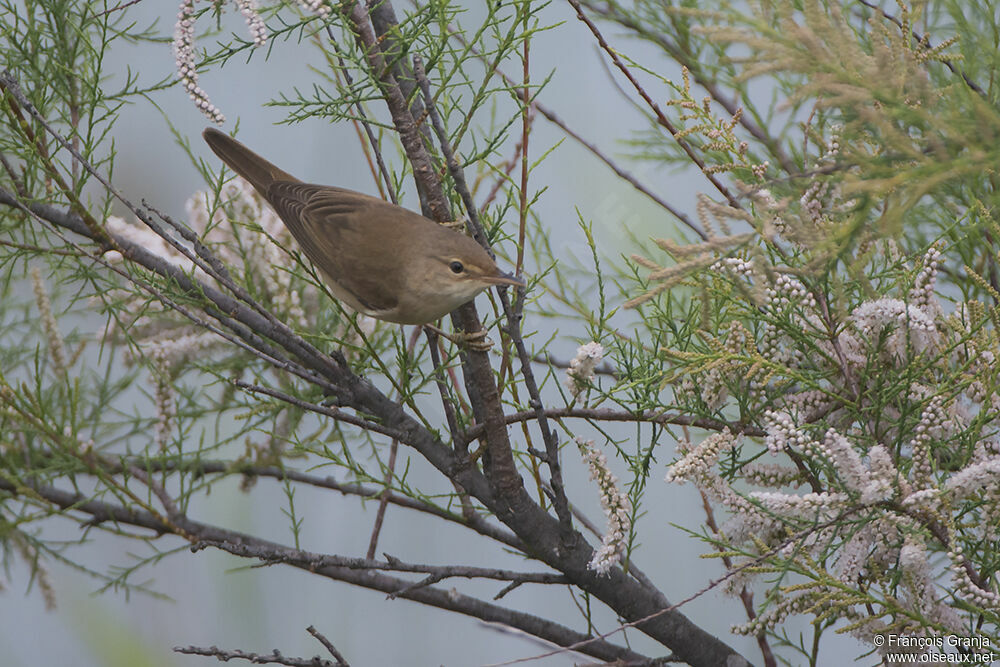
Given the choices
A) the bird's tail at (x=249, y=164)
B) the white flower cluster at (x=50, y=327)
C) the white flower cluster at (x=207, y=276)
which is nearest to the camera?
the white flower cluster at (x=50, y=327)

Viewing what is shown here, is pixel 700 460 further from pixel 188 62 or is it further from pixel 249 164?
pixel 249 164

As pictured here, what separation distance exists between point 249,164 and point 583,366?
3.00 ft

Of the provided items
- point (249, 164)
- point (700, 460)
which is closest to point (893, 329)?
point (700, 460)

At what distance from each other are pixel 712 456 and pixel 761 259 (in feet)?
0.73

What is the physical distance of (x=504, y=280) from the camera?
0.96m

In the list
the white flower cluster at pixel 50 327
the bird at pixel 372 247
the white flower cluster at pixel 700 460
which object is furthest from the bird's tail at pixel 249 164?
the white flower cluster at pixel 700 460

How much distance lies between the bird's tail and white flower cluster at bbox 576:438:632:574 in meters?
0.89

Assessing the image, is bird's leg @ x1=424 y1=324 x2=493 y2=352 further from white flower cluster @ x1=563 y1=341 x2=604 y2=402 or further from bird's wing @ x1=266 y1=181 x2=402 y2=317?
bird's wing @ x1=266 y1=181 x2=402 y2=317

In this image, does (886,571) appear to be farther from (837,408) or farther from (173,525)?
(173,525)

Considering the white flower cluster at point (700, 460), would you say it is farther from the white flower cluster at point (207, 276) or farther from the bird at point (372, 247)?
the white flower cluster at point (207, 276)

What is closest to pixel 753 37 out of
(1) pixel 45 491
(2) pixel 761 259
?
(2) pixel 761 259

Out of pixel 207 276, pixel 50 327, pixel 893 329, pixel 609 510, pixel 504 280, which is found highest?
pixel 207 276

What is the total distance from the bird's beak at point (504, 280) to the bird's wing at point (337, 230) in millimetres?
287

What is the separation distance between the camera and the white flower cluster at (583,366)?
870 mm
